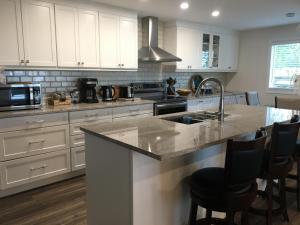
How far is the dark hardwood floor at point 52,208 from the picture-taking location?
238 cm

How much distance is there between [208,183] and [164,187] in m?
0.33

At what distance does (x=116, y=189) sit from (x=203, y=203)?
1.99 feet

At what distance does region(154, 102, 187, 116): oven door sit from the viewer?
4070mm

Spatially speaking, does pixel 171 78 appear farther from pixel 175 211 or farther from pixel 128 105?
pixel 175 211

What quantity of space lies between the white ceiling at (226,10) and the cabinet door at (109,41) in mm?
256

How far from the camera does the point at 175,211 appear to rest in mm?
1943

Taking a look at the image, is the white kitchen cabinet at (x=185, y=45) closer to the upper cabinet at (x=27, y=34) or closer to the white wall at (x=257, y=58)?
the white wall at (x=257, y=58)

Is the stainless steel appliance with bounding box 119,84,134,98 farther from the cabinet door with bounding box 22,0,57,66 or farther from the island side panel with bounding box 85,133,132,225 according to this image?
the island side panel with bounding box 85,133,132,225

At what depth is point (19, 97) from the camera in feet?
9.77

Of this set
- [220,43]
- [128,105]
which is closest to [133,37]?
[128,105]

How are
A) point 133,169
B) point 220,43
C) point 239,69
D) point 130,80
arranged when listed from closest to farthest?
point 133,169, point 130,80, point 220,43, point 239,69

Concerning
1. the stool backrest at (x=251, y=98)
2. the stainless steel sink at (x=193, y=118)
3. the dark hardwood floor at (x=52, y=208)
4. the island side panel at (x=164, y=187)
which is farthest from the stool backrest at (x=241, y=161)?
the stool backrest at (x=251, y=98)

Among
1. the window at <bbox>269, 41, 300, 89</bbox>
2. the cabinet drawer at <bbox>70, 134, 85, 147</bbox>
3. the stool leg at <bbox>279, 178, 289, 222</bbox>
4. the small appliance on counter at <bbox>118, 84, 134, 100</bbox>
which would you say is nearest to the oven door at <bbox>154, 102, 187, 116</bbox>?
the small appliance on counter at <bbox>118, 84, 134, 100</bbox>

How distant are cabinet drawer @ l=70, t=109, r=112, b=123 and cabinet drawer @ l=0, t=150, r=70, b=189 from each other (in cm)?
44
